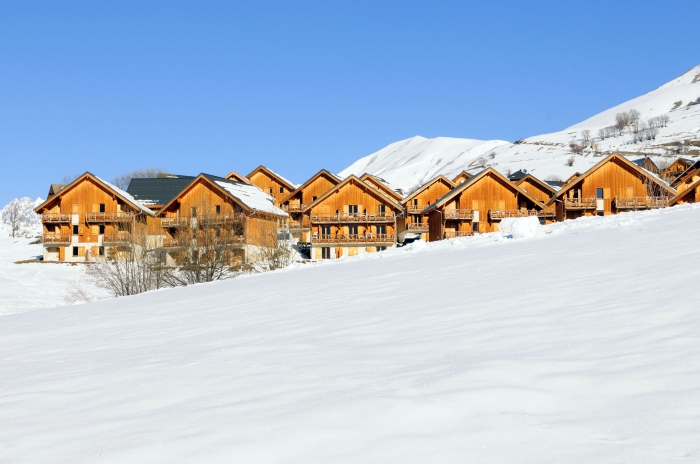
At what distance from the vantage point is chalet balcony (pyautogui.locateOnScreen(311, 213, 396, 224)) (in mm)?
63938

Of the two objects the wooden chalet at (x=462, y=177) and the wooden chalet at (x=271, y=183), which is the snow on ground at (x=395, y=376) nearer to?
the wooden chalet at (x=462, y=177)

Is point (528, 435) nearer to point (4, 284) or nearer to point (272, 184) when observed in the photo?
point (4, 284)

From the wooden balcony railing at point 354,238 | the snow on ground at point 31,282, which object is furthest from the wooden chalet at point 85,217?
the wooden balcony railing at point 354,238

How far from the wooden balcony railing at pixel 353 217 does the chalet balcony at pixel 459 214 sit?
504 centimetres

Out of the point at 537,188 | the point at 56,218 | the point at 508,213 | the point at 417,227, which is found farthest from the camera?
the point at 537,188

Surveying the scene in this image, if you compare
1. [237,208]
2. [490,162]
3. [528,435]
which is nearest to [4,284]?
[237,208]

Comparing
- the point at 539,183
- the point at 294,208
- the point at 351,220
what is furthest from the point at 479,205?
the point at 294,208

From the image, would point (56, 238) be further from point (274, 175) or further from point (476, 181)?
point (476, 181)

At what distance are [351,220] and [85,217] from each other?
2535 centimetres

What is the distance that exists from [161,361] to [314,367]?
2.35 metres

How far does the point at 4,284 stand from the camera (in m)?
48.9

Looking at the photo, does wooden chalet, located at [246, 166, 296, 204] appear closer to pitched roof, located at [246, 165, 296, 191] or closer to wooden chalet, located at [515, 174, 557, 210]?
pitched roof, located at [246, 165, 296, 191]

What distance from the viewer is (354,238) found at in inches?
2522

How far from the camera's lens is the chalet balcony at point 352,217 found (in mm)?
63938
